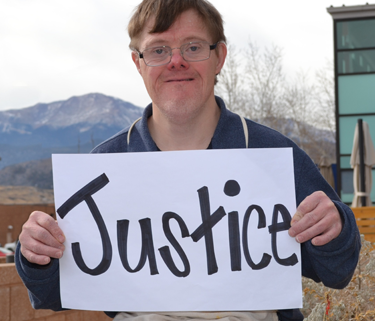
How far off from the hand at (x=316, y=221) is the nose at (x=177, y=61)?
775 millimetres

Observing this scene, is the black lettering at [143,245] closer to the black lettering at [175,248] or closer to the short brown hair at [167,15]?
the black lettering at [175,248]

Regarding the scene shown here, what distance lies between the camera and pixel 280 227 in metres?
1.77

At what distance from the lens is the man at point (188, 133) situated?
175 centimetres

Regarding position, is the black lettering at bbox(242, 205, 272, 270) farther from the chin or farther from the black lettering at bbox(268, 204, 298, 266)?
the chin

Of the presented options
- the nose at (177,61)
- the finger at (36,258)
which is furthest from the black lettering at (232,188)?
the finger at (36,258)

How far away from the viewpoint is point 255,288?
176 cm

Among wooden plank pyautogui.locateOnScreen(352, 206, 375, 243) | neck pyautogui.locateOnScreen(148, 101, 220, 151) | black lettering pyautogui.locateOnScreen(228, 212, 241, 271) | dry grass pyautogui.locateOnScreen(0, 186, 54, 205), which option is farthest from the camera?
dry grass pyautogui.locateOnScreen(0, 186, 54, 205)

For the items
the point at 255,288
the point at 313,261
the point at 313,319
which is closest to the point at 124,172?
the point at 255,288

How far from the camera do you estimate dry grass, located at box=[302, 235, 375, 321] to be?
3004 millimetres

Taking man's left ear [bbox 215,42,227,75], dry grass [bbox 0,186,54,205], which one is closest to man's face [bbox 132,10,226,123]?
man's left ear [bbox 215,42,227,75]

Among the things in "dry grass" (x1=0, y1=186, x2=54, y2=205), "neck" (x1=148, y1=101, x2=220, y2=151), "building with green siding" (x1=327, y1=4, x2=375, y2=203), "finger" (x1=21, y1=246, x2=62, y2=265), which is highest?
"building with green siding" (x1=327, y1=4, x2=375, y2=203)

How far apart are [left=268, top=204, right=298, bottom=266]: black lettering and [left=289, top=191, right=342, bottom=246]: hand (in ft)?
0.15

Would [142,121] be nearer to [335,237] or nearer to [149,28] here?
[149,28]

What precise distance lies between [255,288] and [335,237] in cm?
34
